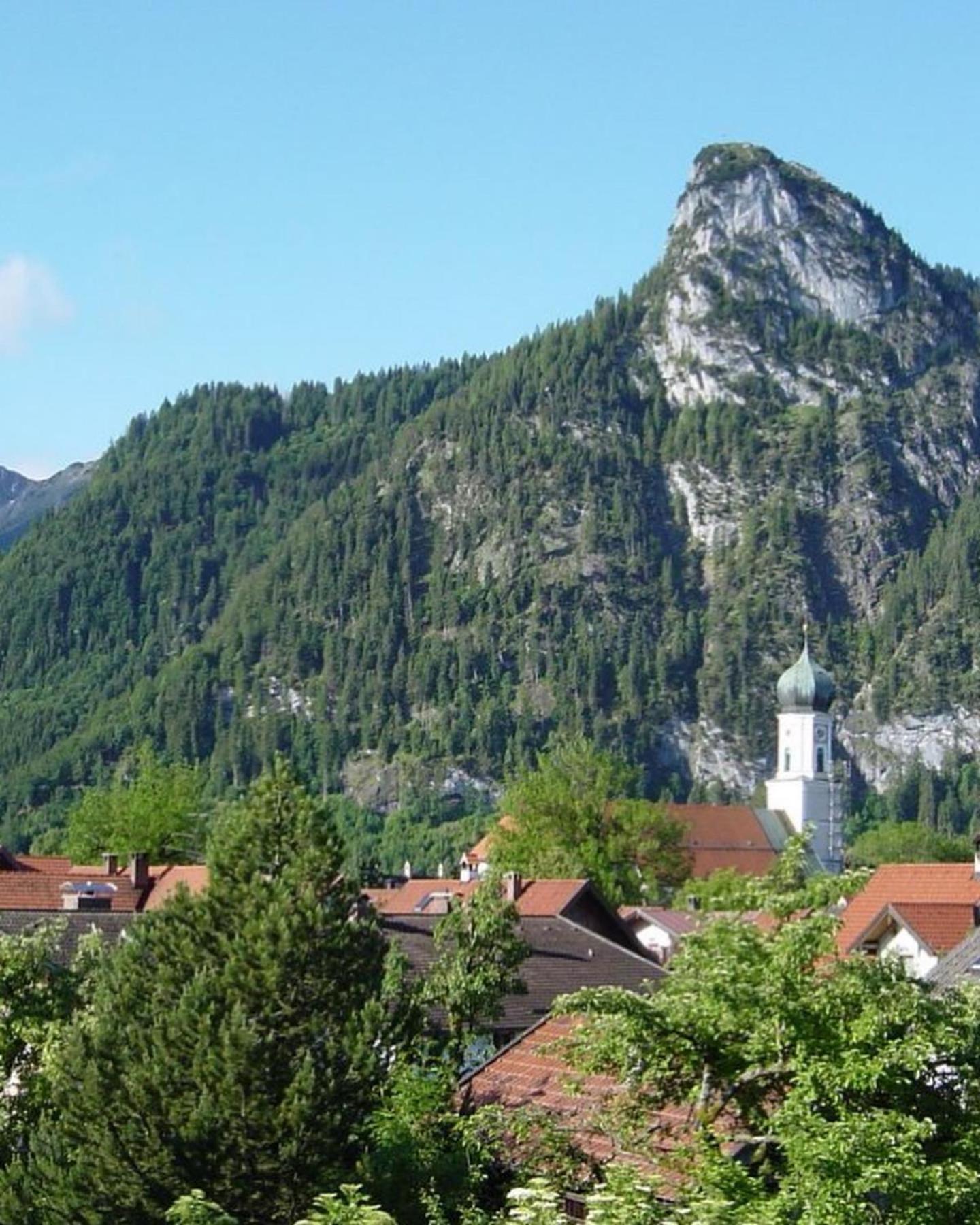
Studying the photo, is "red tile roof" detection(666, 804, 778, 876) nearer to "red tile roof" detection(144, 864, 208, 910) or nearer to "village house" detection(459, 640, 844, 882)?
"village house" detection(459, 640, 844, 882)

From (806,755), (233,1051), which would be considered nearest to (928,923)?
(233,1051)

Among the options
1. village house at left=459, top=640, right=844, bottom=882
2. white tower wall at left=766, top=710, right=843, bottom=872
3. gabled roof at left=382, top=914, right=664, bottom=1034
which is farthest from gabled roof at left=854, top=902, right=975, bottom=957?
white tower wall at left=766, top=710, right=843, bottom=872

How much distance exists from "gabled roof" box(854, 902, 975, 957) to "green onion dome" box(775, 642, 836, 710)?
132 metres

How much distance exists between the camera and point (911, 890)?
7100 centimetres

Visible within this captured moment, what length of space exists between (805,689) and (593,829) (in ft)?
268

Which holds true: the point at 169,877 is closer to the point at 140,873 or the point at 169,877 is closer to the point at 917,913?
the point at 140,873

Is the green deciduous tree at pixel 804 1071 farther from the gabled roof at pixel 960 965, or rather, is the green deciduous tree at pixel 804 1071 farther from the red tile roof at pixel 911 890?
the red tile roof at pixel 911 890

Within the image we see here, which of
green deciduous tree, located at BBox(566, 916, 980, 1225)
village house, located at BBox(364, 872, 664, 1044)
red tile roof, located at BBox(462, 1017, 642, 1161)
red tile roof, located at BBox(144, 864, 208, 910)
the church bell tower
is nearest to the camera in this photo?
green deciduous tree, located at BBox(566, 916, 980, 1225)

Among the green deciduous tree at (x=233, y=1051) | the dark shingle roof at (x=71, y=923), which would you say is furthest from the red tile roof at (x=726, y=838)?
the green deciduous tree at (x=233, y=1051)

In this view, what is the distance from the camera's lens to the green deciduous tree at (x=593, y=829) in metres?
111

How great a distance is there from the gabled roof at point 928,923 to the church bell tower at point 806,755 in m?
128

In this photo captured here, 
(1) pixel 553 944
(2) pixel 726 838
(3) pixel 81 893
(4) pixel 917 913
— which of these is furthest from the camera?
(2) pixel 726 838

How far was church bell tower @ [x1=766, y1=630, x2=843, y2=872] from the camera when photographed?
625 ft

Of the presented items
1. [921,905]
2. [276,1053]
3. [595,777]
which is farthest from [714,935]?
[595,777]
